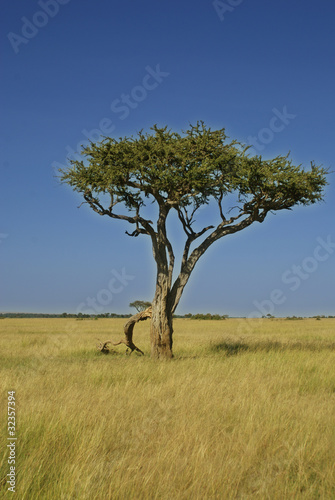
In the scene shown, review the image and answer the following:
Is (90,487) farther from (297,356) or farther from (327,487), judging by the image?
(297,356)

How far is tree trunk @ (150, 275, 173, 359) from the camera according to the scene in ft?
57.3

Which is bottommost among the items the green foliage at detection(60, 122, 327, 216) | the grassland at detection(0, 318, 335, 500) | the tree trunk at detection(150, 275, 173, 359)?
the grassland at detection(0, 318, 335, 500)

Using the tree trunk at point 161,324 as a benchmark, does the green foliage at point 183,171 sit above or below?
above

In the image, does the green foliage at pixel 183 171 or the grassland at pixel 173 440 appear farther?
the green foliage at pixel 183 171

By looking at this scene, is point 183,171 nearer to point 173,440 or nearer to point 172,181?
point 172,181

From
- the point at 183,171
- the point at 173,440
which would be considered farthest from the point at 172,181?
the point at 173,440

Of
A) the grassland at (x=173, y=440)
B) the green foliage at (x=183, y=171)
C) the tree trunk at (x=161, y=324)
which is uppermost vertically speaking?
the green foliage at (x=183, y=171)

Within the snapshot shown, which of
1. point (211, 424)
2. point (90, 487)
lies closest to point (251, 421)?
point (211, 424)

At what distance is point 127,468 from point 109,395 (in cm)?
414

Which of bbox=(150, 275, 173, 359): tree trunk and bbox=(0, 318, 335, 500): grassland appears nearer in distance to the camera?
bbox=(0, 318, 335, 500): grassland

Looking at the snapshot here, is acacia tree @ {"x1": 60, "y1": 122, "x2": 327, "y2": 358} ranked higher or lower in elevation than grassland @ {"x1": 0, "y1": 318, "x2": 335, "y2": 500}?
higher

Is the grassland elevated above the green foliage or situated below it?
below

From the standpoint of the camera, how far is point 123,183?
59.8 ft

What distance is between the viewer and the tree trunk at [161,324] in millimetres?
17469
